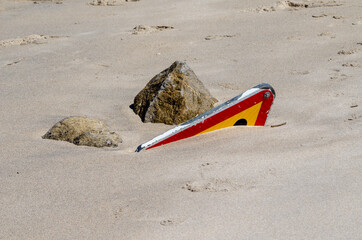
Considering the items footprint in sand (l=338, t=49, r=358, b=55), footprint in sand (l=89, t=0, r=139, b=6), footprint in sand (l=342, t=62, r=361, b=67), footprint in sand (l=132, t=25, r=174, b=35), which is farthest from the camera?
footprint in sand (l=89, t=0, r=139, b=6)

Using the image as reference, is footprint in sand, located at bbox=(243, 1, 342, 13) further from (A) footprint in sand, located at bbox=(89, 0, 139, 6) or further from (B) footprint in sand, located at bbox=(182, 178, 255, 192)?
(B) footprint in sand, located at bbox=(182, 178, 255, 192)

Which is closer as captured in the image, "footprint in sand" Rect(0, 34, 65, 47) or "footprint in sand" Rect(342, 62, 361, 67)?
"footprint in sand" Rect(342, 62, 361, 67)

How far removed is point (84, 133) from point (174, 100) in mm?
849

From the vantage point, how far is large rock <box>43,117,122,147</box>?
12.2 feet

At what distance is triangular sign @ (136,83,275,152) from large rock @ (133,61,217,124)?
1.54 feet

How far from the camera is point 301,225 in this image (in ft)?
7.63

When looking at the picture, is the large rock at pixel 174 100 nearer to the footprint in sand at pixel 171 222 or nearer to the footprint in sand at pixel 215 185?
the footprint in sand at pixel 215 185

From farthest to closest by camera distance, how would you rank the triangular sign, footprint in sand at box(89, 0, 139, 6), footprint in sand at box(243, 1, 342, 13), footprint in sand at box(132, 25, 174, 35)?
footprint in sand at box(89, 0, 139, 6), footprint in sand at box(243, 1, 342, 13), footprint in sand at box(132, 25, 174, 35), the triangular sign

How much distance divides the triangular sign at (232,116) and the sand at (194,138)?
74 mm

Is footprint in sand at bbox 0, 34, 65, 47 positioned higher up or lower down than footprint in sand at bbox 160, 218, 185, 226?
lower down

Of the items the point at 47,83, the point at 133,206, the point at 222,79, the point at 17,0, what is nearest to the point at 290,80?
the point at 222,79

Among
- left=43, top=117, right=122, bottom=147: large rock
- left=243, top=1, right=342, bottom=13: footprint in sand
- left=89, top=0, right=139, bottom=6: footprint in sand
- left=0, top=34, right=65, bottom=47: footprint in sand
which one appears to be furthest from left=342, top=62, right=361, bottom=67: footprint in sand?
left=89, top=0, right=139, bottom=6: footprint in sand

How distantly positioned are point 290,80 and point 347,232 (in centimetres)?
295

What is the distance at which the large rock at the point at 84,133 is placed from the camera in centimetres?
371
